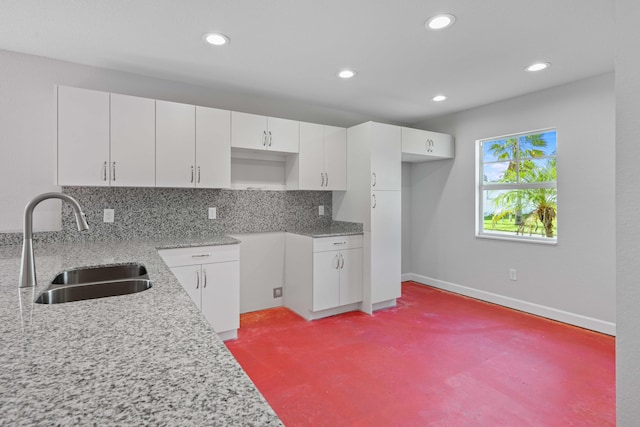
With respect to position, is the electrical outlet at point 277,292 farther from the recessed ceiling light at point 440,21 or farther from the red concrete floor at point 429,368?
the recessed ceiling light at point 440,21

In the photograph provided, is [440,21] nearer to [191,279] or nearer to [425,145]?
[425,145]

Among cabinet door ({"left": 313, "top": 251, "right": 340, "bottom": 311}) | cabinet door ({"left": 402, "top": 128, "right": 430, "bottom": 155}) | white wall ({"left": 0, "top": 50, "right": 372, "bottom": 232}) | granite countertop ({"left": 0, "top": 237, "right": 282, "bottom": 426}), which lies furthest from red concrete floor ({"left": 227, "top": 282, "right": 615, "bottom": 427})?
white wall ({"left": 0, "top": 50, "right": 372, "bottom": 232})

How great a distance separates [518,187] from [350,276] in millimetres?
2230

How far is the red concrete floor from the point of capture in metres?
1.92

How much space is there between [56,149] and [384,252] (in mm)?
3211

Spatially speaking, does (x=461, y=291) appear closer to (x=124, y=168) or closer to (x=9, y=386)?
(x=124, y=168)

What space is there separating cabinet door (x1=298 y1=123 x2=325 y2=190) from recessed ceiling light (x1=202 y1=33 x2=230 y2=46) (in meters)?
1.28

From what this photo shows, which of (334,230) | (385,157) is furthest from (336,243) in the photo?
(385,157)

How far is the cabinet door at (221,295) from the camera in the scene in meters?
2.81

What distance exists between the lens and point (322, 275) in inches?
136

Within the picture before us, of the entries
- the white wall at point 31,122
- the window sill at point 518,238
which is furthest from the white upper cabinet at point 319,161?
the window sill at point 518,238

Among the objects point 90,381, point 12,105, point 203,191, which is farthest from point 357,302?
point 12,105

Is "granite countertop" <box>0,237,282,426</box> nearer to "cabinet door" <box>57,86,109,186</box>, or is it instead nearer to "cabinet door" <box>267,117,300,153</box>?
"cabinet door" <box>57,86,109,186</box>

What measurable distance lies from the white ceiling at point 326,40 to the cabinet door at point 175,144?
0.39 meters
